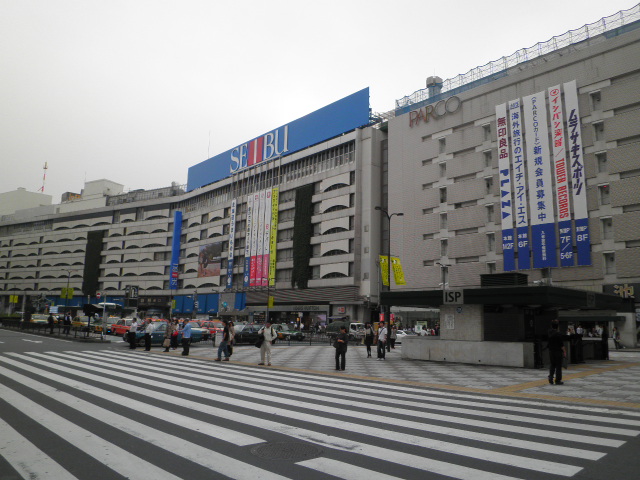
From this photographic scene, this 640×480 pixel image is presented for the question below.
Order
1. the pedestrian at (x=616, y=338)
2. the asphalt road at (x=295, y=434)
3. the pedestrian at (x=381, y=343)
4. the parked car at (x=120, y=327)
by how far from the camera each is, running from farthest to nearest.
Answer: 1. the parked car at (x=120, y=327)
2. the pedestrian at (x=616, y=338)
3. the pedestrian at (x=381, y=343)
4. the asphalt road at (x=295, y=434)

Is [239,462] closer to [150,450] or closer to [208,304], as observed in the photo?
[150,450]

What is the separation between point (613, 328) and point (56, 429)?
43.9 m

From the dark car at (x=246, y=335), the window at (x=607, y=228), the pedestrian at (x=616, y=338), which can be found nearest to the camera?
the dark car at (x=246, y=335)

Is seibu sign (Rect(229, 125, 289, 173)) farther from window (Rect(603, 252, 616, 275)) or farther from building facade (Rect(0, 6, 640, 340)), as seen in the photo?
window (Rect(603, 252, 616, 275))

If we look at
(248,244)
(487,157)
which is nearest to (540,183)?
(487,157)

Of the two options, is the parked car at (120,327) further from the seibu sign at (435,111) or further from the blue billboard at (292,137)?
the seibu sign at (435,111)

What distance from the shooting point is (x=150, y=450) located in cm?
583

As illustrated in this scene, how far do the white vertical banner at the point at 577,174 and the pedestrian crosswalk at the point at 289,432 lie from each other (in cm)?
3523

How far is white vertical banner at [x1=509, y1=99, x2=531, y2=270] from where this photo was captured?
44.2m

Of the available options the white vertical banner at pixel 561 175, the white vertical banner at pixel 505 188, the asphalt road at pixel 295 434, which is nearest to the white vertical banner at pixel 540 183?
Result: the white vertical banner at pixel 561 175

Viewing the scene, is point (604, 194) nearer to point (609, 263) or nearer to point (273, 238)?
point (609, 263)

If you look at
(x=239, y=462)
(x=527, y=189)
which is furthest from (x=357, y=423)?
(x=527, y=189)

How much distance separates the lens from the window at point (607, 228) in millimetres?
39656

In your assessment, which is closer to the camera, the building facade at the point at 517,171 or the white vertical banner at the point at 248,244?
the building facade at the point at 517,171
